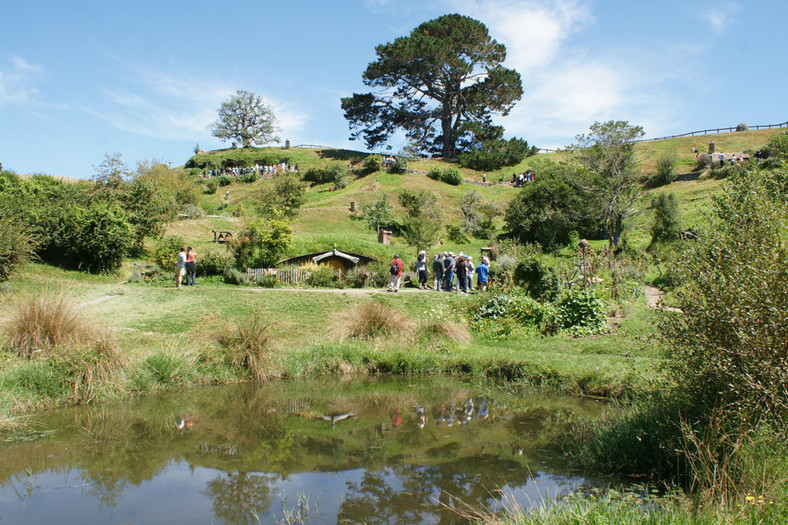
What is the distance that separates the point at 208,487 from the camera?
677 cm

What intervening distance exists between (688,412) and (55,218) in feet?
92.8

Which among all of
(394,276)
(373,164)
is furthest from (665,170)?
(394,276)

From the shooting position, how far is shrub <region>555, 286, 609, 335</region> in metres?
15.5

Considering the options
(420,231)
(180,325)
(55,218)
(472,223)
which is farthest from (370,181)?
(180,325)

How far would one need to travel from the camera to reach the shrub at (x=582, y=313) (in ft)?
50.7

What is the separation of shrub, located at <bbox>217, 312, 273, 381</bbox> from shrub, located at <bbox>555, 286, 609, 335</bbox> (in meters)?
8.45

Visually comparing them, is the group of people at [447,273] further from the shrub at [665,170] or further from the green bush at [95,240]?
the shrub at [665,170]

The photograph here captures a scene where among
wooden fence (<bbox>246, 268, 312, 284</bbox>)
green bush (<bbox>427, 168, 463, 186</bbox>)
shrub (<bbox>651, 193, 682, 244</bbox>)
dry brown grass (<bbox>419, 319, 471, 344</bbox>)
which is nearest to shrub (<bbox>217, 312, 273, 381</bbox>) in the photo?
dry brown grass (<bbox>419, 319, 471, 344</bbox>)

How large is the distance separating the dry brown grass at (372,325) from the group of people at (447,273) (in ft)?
26.9

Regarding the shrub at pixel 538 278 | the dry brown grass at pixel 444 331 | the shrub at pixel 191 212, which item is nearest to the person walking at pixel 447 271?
the shrub at pixel 538 278

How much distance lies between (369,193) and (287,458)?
4756 cm

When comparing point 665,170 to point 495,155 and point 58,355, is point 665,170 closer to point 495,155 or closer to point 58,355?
point 495,155

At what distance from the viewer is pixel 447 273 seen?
80.5 ft

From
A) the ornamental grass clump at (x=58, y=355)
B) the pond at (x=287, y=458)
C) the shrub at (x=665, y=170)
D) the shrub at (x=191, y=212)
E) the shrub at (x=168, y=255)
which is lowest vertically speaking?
the pond at (x=287, y=458)
